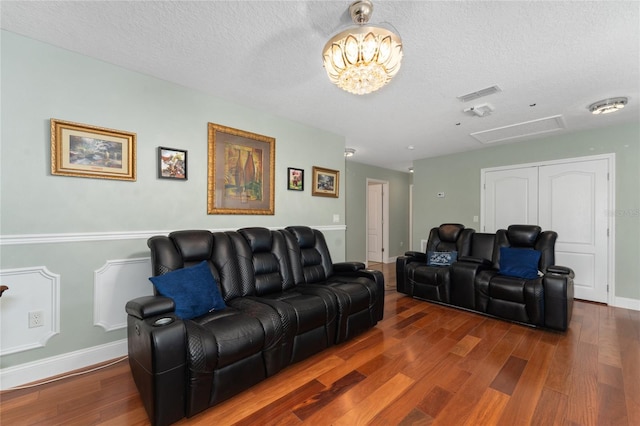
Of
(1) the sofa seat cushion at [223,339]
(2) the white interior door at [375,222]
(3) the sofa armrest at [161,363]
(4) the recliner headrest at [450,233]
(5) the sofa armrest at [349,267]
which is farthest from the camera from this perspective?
(2) the white interior door at [375,222]

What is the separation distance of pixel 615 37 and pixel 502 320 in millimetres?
2868

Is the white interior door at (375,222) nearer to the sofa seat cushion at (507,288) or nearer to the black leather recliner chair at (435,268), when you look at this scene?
the black leather recliner chair at (435,268)

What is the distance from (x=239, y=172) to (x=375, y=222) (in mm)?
4789

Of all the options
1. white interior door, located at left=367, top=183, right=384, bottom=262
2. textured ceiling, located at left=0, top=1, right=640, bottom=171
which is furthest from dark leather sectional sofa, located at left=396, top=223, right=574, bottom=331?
white interior door, located at left=367, top=183, right=384, bottom=262

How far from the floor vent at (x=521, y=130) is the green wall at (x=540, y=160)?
45 centimetres

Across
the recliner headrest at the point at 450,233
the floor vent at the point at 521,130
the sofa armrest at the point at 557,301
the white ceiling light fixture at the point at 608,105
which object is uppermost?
the floor vent at the point at 521,130

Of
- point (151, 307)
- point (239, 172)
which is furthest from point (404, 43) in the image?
point (151, 307)

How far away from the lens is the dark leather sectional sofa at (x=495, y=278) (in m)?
2.95

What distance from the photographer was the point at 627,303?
148 inches

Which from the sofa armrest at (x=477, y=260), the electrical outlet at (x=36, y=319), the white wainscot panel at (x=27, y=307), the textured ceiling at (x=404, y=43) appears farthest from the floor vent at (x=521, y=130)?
the electrical outlet at (x=36, y=319)

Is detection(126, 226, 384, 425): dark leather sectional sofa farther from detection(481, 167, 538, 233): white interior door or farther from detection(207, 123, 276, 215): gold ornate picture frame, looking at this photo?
detection(481, 167, 538, 233): white interior door

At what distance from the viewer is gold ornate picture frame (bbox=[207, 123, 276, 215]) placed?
3012mm

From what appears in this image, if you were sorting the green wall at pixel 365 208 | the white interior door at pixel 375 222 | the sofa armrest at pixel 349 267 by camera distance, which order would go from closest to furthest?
the sofa armrest at pixel 349 267
the green wall at pixel 365 208
the white interior door at pixel 375 222

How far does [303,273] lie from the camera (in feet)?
9.86
